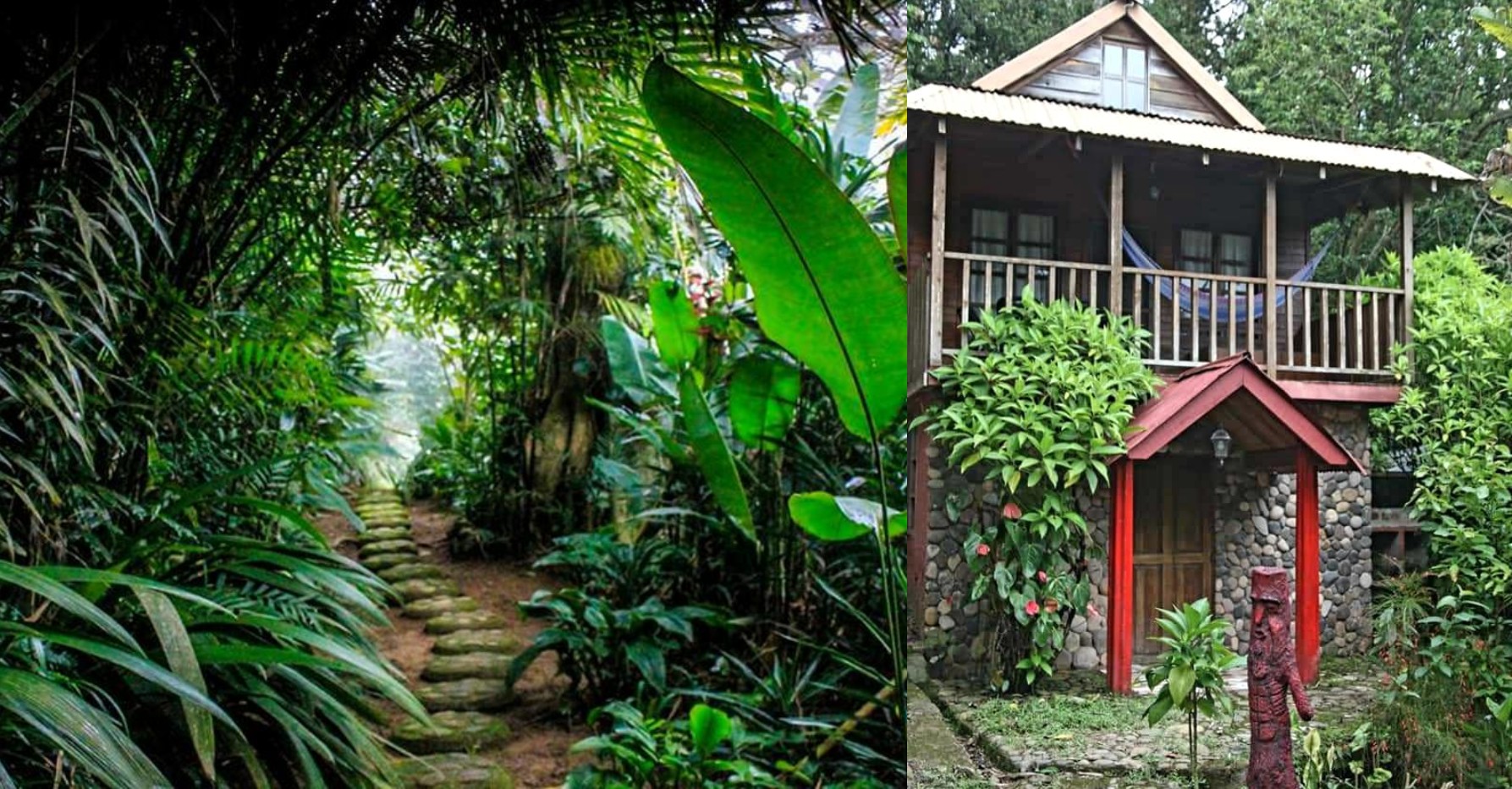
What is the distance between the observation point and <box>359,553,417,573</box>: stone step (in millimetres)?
3006

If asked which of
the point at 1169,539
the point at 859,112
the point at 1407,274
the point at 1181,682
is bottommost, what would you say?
the point at 1181,682

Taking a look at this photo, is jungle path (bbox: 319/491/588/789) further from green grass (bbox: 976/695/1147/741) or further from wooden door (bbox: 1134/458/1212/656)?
wooden door (bbox: 1134/458/1212/656)

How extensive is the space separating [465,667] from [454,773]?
56 cm

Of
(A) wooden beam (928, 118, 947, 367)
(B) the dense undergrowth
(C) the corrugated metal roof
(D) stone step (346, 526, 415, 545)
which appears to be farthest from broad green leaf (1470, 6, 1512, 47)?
(D) stone step (346, 526, 415, 545)

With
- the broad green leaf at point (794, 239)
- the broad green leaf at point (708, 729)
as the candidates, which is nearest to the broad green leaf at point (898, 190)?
the broad green leaf at point (794, 239)

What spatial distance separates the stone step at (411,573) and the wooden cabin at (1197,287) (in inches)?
105

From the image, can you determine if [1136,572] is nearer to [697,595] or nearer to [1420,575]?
[1420,575]

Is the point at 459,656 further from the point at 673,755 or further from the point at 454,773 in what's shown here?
the point at 673,755

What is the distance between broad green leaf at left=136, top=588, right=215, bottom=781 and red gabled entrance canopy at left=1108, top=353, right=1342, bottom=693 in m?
0.97

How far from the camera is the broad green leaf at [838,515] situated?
4.83 ft

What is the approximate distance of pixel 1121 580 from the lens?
2.44ft

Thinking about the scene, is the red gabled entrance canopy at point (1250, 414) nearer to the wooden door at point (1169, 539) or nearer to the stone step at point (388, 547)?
the wooden door at point (1169, 539)

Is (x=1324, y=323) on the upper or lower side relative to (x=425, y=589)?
upper

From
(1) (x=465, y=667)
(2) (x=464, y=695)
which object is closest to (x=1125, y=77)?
(2) (x=464, y=695)
